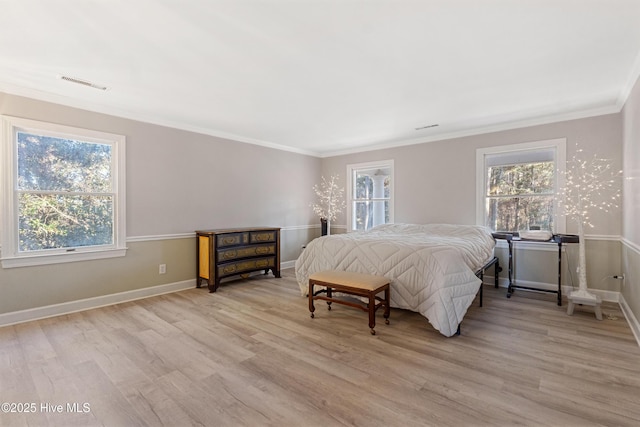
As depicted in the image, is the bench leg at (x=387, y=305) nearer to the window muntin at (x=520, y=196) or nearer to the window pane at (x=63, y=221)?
the window muntin at (x=520, y=196)

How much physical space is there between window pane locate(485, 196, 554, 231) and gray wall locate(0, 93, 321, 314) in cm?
360

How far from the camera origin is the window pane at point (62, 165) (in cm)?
323

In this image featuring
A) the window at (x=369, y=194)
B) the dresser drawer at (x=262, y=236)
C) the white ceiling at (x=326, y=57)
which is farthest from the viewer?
the window at (x=369, y=194)

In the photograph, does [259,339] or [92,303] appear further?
[92,303]

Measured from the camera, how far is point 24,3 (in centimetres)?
183

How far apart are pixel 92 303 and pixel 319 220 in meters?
4.24

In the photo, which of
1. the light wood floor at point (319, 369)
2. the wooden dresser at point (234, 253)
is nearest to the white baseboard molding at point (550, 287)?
the light wood floor at point (319, 369)

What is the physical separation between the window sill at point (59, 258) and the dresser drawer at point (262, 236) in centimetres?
173

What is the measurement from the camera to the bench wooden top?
2.87 m

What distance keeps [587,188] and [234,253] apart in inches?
194

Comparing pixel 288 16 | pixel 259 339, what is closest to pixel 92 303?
pixel 259 339

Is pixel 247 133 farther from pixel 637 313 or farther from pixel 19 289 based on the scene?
pixel 637 313

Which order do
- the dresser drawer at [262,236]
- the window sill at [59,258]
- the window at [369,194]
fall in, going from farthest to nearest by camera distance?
the window at [369,194] → the dresser drawer at [262,236] → the window sill at [59,258]

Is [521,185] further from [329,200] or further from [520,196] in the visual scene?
[329,200]
